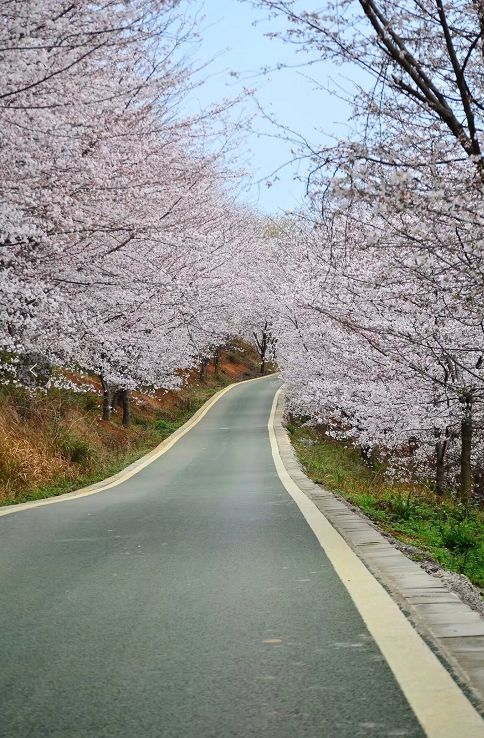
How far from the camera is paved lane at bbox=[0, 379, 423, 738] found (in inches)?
114

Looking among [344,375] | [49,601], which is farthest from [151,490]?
[344,375]

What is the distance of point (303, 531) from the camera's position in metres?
7.61

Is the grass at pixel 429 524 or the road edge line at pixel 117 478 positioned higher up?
the road edge line at pixel 117 478

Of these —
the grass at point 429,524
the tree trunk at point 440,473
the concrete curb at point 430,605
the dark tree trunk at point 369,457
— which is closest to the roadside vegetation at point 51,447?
the grass at point 429,524

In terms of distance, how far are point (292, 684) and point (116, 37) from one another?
807 cm

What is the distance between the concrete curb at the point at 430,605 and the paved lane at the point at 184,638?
0.94 ft

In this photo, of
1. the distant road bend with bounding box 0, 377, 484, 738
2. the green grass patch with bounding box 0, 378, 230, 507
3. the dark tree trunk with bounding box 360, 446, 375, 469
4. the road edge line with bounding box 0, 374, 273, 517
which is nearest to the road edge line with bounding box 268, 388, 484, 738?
the distant road bend with bounding box 0, 377, 484, 738

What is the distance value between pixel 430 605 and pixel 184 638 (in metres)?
1.35

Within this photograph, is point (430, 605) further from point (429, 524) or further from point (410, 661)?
point (429, 524)

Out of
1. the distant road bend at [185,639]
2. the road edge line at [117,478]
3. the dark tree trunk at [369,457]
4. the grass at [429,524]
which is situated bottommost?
the dark tree trunk at [369,457]

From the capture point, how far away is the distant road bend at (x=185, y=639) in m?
2.88

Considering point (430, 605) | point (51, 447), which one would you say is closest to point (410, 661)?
point (430, 605)

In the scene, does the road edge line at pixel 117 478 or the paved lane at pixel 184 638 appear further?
the road edge line at pixel 117 478

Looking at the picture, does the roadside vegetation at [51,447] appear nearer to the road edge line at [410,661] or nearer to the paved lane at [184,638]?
the paved lane at [184,638]
